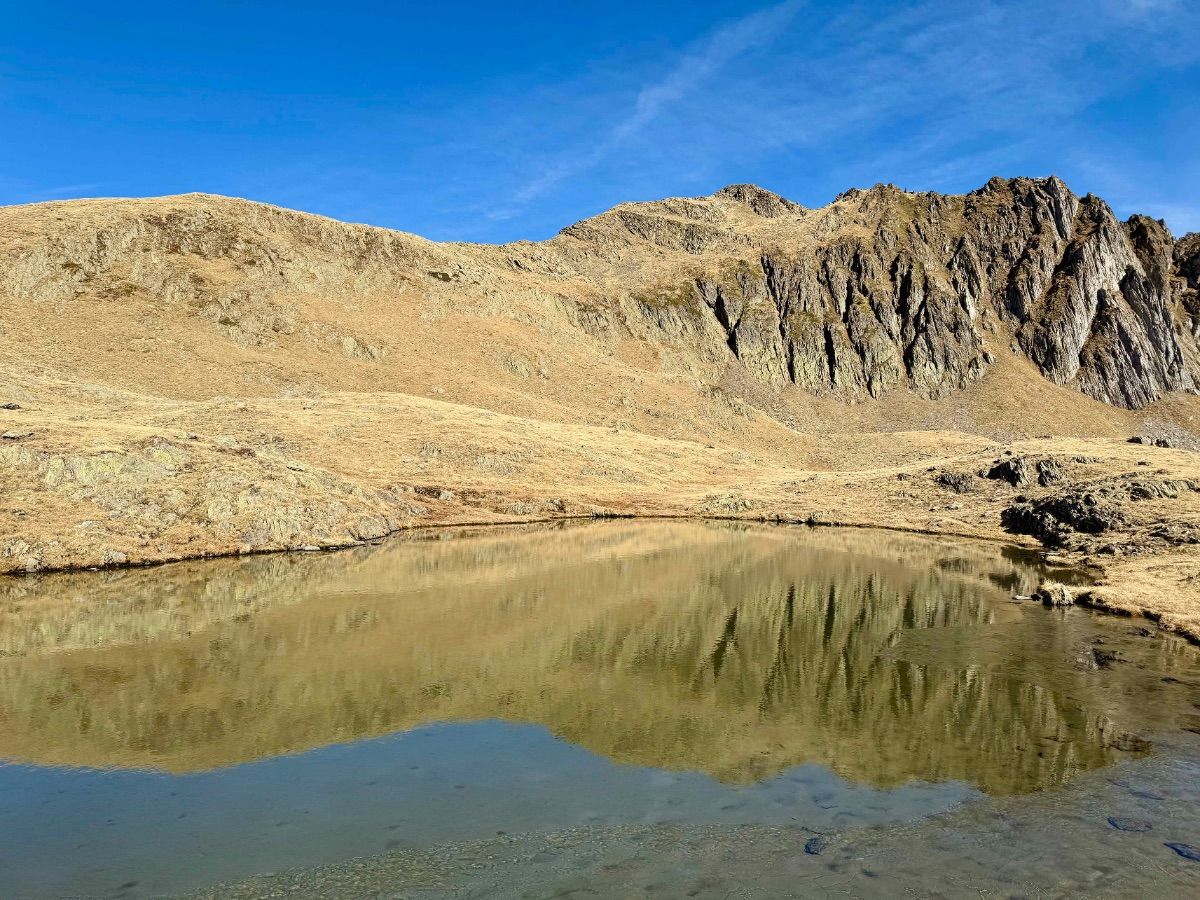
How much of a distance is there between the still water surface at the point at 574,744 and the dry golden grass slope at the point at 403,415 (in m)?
11.8

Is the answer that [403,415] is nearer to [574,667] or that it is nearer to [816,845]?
[574,667]

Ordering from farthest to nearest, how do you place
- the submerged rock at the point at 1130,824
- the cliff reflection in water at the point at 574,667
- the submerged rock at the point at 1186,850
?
the cliff reflection in water at the point at 574,667 < the submerged rock at the point at 1130,824 < the submerged rock at the point at 1186,850

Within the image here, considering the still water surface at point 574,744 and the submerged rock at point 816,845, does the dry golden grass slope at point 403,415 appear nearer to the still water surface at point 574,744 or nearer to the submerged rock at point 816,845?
the still water surface at point 574,744

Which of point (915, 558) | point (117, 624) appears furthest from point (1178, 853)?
point (915, 558)

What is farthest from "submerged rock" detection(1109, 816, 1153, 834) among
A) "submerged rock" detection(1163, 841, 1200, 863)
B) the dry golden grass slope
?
the dry golden grass slope

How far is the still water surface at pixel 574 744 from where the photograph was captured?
42.9 feet

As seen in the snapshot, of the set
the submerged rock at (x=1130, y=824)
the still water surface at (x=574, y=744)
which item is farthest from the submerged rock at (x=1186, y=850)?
the submerged rock at (x=1130, y=824)

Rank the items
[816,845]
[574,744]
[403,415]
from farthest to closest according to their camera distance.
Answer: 1. [403,415]
2. [574,744]
3. [816,845]

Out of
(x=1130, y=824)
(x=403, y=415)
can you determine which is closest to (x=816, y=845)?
(x=1130, y=824)

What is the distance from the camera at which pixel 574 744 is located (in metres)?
19.2

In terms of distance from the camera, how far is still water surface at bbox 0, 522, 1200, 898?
13.1 meters

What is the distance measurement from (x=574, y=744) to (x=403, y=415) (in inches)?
3029

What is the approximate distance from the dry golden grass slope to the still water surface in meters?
11.8

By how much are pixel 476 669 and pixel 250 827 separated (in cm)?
1145
